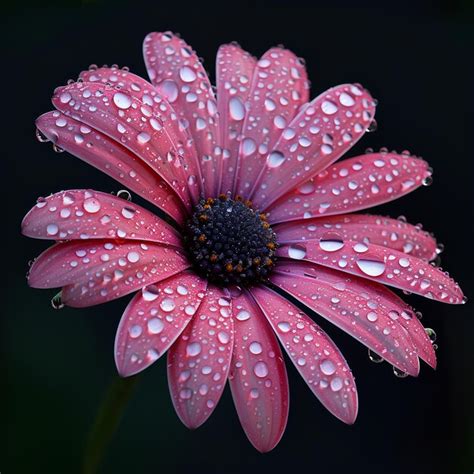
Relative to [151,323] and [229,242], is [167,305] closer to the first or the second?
[151,323]

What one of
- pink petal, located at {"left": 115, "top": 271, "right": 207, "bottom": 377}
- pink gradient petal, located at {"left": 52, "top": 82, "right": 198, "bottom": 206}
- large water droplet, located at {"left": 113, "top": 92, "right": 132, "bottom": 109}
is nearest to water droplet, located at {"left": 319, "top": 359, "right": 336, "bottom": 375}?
pink petal, located at {"left": 115, "top": 271, "right": 207, "bottom": 377}

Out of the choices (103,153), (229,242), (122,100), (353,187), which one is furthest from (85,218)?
(353,187)

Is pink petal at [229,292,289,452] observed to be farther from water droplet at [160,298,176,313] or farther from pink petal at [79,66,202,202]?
pink petal at [79,66,202,202]

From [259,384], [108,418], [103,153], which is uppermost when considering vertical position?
[103,153]

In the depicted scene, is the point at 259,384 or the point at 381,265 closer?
the point at 259,384

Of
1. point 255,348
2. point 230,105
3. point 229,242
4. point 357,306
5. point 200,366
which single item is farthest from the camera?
point 230,105

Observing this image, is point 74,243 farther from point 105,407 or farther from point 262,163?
point 262,163
